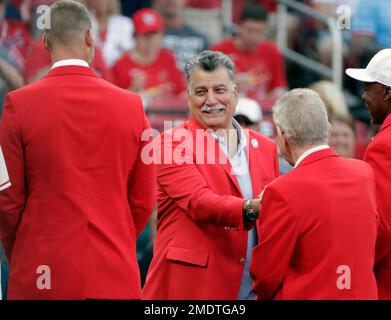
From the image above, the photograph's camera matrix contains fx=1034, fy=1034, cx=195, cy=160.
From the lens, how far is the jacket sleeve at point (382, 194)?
507 cm

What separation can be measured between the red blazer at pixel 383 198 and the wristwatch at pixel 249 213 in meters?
0.62

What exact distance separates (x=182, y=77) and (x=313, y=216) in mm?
5603

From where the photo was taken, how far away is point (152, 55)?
1004 cm

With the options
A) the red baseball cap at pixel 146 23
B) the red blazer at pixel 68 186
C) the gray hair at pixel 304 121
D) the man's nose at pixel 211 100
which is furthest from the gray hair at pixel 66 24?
the red baseball cap at pixel 146 23

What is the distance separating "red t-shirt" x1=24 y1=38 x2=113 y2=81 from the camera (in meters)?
8.82

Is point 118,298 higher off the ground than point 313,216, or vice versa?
Result: point 313,216

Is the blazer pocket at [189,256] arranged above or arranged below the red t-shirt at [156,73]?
above

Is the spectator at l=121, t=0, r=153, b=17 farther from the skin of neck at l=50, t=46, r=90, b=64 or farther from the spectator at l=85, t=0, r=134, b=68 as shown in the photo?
the skin of neck at l=50, t=46, r=90, b=64

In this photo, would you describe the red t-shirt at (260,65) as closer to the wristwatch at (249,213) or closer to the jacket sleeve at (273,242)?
the wristwatch at (249,213)

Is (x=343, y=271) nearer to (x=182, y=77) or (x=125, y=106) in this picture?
(x=125, y=106)

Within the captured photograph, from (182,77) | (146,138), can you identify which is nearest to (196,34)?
(182,77)

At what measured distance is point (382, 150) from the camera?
5152mm

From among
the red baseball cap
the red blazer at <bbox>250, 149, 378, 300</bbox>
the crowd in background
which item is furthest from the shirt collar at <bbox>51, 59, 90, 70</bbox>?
the red baseball cap

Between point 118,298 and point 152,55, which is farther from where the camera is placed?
point 152,55
